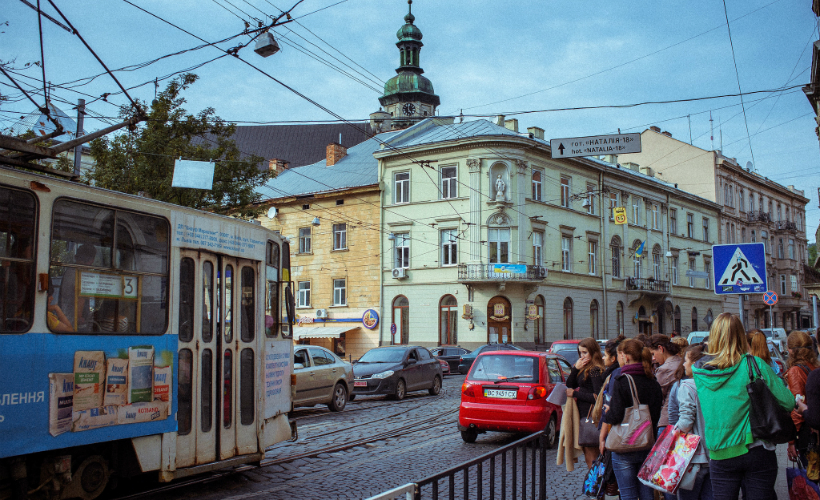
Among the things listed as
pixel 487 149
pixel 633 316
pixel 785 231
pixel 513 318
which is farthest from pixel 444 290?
pixel 785 231

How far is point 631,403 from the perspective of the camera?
19.9ft

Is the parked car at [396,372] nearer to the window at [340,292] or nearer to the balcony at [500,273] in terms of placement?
the balcony at [500,273]

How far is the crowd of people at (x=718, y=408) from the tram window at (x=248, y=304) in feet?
13.5

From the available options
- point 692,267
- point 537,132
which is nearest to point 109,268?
point 537,132

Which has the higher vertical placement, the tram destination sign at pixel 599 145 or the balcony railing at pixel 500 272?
the tram destination sign at pixel 599 145

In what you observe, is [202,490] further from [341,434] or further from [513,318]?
[513,318]

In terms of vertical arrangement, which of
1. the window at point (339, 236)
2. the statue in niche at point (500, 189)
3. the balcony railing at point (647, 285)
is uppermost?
the statue in niche at point (500, 189)

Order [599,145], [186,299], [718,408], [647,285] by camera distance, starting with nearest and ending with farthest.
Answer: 1. [718,408]
2. [186,299]
3. [599,145]
4. [647,285]

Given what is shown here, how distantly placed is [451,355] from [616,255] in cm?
1935

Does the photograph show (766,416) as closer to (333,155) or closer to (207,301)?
(207,301)

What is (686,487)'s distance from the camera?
5.25 meters

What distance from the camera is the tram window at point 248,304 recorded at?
893cm

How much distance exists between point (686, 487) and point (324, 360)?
43.1ft

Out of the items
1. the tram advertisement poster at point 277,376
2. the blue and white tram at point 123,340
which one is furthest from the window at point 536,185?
the blue and white tram at point 123,340
